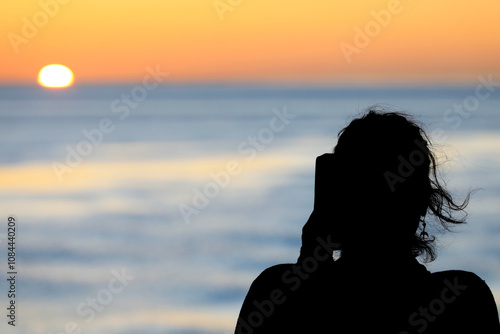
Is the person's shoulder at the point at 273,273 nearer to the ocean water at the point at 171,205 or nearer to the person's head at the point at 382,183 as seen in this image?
the person's head at the point at 382,183

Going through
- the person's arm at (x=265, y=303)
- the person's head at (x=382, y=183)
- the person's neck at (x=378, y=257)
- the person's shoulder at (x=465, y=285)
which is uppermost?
the person's head at (x=382, y=183)

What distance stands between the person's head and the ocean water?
0.53 m

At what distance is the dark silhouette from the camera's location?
1.33 m

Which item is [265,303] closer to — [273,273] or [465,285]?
[273,273]

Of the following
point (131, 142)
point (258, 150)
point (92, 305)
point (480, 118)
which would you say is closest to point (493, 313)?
point (92, 305)

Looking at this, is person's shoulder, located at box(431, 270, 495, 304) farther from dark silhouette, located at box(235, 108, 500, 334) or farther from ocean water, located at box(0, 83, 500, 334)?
ocean water, located at box(0, 83, 500, 334)

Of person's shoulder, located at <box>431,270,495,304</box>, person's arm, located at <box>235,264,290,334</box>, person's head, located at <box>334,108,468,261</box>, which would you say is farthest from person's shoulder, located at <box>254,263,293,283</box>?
person's shoulder, located at <box>431,270,495,304</box>

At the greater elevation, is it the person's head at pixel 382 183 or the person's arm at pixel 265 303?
the person's head at pixel 382 183

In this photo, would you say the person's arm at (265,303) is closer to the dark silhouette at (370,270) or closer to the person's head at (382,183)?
the dark silhouette at (370,270)

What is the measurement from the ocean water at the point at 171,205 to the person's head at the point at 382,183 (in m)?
0.53

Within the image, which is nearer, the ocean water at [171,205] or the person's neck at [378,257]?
the person's neck at [378,257]

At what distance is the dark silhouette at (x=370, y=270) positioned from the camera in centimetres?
133

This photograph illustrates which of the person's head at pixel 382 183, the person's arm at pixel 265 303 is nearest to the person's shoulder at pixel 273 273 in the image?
the person's arm at pixel 265 303

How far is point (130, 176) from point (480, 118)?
4999 mm
